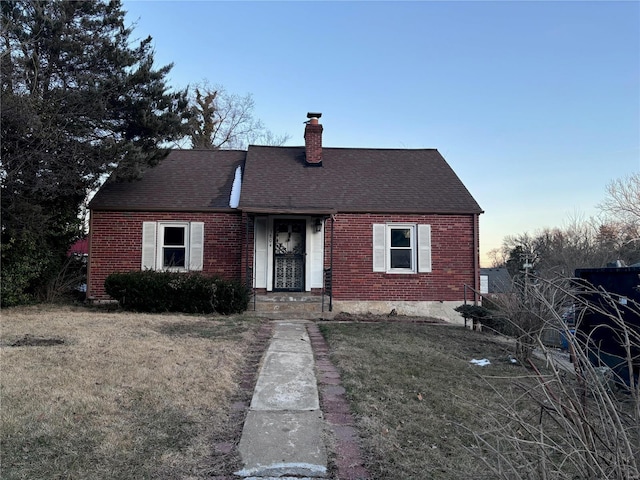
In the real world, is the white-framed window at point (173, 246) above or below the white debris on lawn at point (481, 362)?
above

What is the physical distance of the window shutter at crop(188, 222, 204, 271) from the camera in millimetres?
12180

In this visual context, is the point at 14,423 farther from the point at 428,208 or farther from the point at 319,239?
the point at 428,208

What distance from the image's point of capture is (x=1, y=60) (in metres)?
9.41

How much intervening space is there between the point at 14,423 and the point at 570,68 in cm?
1297

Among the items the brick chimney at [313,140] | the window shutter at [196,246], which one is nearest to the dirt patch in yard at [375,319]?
the window shutter at [196,246]

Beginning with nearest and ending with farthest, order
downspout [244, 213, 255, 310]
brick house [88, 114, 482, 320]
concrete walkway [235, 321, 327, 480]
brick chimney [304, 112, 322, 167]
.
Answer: concrete walkway [235, 321, 327, 480]
downspout [244, 213, 255, 310]
brick house [88, 114, 482, 320]
brick chimney [304, 112, 322, 167]

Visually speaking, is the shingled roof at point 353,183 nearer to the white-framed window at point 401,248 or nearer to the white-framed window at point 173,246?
the white-framed window at point 401,248

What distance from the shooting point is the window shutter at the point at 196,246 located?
12.2 meters

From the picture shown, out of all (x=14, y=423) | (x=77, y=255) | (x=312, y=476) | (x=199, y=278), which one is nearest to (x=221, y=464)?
(x=312, y=476)

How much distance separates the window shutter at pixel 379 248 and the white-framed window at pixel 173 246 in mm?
4890

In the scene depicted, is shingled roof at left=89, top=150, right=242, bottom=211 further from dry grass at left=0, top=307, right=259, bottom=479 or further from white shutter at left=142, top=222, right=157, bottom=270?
dry grass at left=0, top=307, right=259, bottom=479

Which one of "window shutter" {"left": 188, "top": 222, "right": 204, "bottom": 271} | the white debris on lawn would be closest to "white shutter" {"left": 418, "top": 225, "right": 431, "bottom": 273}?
the white debris on lawn

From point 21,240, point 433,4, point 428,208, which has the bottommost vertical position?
point 21,240

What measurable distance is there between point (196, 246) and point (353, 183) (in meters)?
5.05
